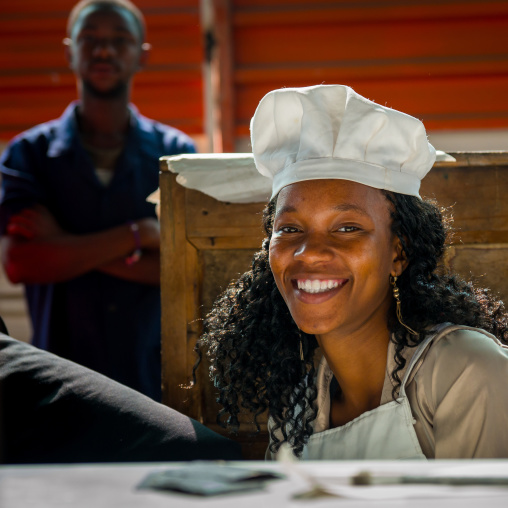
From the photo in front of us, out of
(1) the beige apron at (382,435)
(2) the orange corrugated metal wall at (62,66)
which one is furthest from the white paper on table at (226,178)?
(2) the orange corrugated metal wall at (62,66)

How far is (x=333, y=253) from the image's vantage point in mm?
1612

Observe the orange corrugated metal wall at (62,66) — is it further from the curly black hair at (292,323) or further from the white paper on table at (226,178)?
the curly black hair at (292,323)

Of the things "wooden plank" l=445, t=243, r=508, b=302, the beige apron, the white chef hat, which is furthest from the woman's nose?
"wooden plank" l=445, t=243, r=508, b=302

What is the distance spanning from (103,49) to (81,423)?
6.12 feet

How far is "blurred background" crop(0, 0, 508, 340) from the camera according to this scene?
163 inches

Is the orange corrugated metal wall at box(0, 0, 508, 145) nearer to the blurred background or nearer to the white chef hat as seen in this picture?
the blurred background

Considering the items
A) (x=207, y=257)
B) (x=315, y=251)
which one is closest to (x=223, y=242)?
(x=207, y=257)

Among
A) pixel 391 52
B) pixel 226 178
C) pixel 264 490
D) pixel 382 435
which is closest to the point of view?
pixel 264 490

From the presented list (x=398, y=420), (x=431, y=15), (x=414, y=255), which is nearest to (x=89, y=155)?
(x=414, y=255)

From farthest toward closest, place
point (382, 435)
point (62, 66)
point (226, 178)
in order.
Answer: point (62, 66) < point (226, 178) < point (382, 435)

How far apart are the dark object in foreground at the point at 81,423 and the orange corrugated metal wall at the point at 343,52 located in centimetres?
279

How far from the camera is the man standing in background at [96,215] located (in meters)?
2.67

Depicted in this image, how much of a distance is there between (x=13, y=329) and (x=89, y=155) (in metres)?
2.32

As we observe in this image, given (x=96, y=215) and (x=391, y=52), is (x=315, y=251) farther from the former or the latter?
(x=391, y=52)
